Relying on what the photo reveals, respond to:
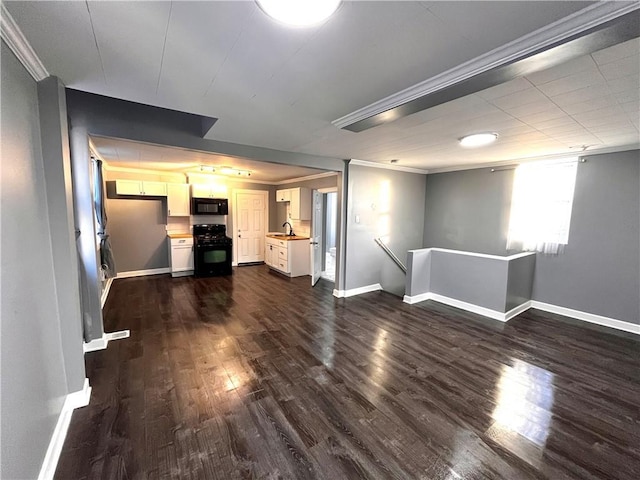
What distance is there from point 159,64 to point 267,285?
13.9ft

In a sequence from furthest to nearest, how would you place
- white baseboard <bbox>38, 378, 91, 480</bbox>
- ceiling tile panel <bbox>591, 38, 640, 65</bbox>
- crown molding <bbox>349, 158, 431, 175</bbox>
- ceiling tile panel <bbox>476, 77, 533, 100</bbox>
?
1. crown molding <bbox>349, 158, 431, 175</bbox>
2. ceiling tile panel <bbox>476, 77, 533, 100</bbox>
3. white baseboard <bbox>38, 378, 91, 480</bbox>
4. ceiling tile panel <bbox>591, 38, 640, 65</bbox>

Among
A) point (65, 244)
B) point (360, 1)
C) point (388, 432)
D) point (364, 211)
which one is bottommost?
point (388, 432)

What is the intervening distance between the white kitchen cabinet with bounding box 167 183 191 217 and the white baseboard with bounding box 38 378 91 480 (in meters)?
4.35

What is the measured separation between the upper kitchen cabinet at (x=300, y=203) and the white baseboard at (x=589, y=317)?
15.2ft

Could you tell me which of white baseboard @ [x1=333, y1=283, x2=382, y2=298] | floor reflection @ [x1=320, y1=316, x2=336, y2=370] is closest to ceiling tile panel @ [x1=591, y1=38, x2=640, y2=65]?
floor reflection @ [x1=320, y1=316, x2=336, y2=370]

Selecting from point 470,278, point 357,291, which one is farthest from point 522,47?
point 357,291

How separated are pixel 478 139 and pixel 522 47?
1818mm

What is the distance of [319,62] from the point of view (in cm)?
157

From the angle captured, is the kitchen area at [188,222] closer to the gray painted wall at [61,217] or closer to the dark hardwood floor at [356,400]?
the dark hardwood floor at [356,400]

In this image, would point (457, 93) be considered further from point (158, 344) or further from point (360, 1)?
point (158, 344)

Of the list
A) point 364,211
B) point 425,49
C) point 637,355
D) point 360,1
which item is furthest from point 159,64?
point 637,355

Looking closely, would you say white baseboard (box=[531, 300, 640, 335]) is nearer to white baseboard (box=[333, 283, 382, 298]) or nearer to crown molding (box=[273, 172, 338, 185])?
white baseboard (box=[333, 283, 382, 298])

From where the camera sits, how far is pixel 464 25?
→ 1261 millimetres

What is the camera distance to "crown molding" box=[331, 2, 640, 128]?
1147 millimetres
